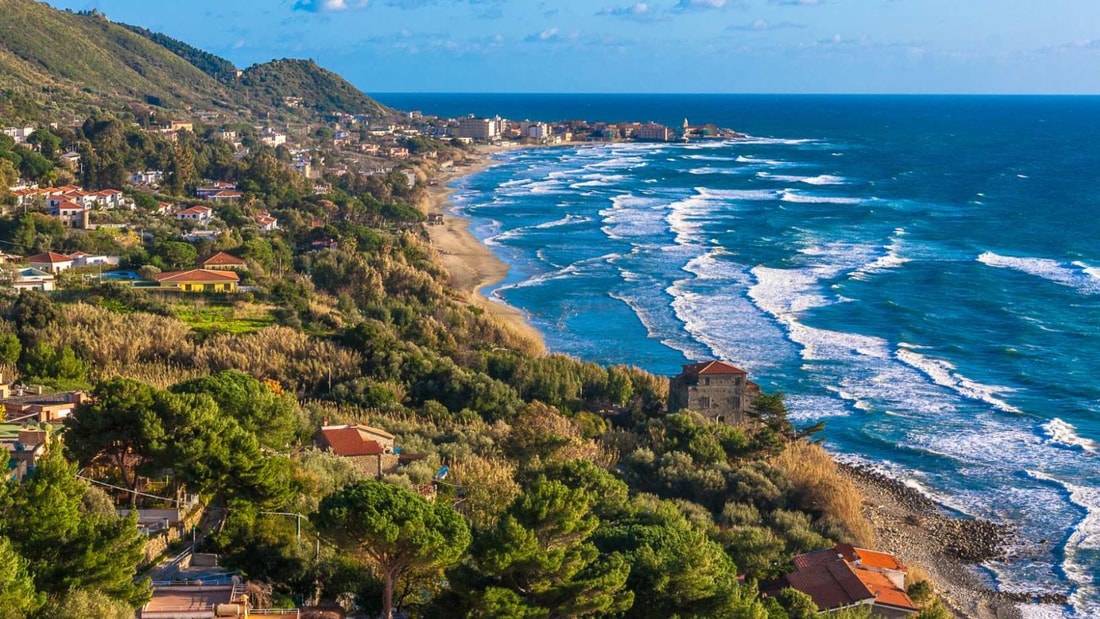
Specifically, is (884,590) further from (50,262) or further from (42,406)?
(50,262)

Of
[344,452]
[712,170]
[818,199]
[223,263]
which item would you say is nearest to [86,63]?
[712,170]

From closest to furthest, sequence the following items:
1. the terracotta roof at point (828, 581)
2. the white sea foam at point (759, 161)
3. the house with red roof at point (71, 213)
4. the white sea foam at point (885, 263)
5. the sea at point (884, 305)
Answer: the terracotta roof at point (828, 581), the sea at point (884, 305), the house with red roof at point (71, 213), the white sea foam at point (885, 263), the white sea foam at point (759, 161)

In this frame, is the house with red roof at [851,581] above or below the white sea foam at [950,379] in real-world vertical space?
above

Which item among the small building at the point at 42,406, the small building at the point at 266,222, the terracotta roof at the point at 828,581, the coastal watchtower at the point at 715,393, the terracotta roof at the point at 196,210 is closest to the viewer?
the terracotta roof at the point at 828,581

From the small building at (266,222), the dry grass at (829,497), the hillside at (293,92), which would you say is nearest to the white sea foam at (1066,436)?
the dry grass at (829,497)

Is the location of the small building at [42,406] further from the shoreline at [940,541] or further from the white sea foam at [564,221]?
the white sea foam at [564,221]

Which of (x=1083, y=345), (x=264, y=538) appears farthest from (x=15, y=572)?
(x=1083, y=345)

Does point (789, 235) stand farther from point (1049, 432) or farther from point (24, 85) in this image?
point (24, 85)

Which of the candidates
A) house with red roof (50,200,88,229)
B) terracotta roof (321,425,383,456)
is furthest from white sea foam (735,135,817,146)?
terracotta roof (321,425,383,456)
